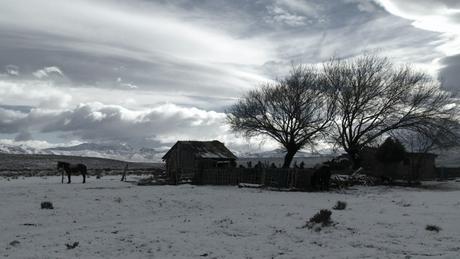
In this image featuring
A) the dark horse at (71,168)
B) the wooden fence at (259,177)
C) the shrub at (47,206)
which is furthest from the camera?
the dark horse at (71,168)

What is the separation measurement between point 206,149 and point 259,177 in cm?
1262

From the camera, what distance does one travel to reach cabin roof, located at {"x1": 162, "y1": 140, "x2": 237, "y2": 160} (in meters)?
45.8

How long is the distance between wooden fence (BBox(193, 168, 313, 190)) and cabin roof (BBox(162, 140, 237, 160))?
23.4 ft

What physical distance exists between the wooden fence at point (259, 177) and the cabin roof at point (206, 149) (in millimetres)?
7138

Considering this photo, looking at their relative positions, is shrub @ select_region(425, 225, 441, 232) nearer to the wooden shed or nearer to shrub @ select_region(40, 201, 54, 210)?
shrub @ select_region(40, 201, 54, 210)

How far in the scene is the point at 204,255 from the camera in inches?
428

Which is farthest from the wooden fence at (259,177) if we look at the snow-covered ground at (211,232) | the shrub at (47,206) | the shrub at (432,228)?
the shrub at (432,228)

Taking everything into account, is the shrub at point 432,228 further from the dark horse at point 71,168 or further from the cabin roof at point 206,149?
the cabin roof at point 206,149

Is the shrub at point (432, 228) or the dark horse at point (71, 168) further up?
the dark horse at point (71, 168)

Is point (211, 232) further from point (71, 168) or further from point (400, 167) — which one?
point (400, 167)

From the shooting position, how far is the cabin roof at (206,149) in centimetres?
4581

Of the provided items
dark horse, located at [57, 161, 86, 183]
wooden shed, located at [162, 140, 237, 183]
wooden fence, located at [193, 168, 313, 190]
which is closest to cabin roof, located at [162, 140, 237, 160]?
wooden shed, located at [162, 140, 237, 183]

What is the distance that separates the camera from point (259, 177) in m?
35.3

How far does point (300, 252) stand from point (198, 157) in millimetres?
34313
